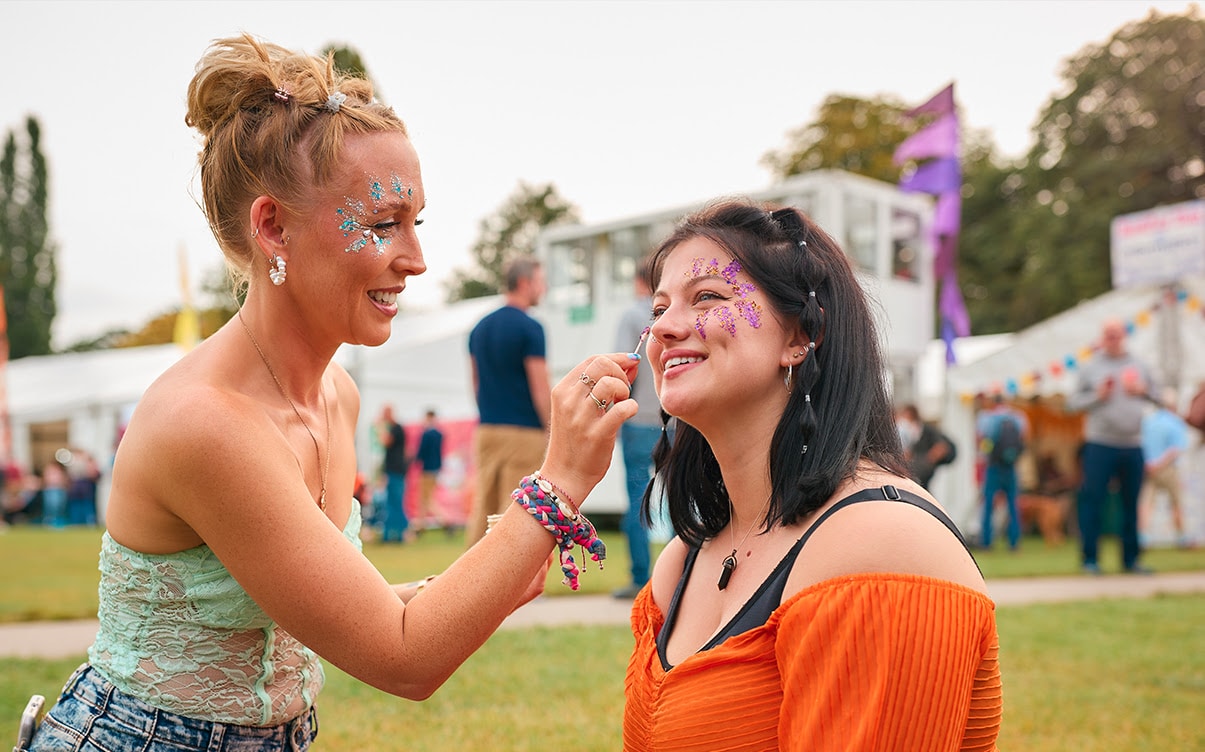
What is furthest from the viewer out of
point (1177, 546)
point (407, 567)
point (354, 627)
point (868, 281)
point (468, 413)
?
point (468, 413)

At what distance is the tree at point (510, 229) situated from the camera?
6009 cm

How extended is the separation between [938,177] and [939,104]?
3.56 ft

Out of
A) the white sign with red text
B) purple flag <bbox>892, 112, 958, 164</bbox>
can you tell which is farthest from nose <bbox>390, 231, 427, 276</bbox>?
the white sign with red text

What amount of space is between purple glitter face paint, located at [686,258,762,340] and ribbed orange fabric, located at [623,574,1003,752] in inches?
24.3

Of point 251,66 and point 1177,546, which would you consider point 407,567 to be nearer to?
point 251,66

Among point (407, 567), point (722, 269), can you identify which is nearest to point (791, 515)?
point (722, 269)

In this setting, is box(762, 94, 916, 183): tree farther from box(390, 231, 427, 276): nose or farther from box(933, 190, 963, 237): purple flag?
box(390, 231, 427, 276): nose

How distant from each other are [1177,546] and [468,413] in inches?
502

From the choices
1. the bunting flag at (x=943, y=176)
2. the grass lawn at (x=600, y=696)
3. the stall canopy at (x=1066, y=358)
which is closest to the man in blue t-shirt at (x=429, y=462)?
the stall canopy at (x=1066, y=358)

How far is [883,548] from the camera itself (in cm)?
174

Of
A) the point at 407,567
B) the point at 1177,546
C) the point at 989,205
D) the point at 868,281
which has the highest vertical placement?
the point at 989,205

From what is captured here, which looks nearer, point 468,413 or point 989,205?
point 468,413

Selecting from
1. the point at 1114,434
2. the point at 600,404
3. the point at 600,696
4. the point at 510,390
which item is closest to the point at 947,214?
the point at 1114,434

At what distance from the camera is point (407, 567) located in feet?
32.5
